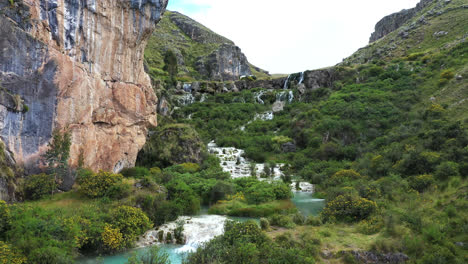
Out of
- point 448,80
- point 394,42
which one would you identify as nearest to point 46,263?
point 448,80

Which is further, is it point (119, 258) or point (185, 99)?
point (185, 99)

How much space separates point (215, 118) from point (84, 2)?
37.2m

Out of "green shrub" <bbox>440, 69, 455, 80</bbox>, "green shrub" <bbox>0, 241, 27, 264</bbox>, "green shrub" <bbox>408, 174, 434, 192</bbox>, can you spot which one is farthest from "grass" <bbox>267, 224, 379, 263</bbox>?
"green shrub" <bbox>440, 69, 455, 80</bbox>

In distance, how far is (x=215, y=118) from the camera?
59.5 m

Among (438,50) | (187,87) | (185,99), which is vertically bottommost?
(185,99)

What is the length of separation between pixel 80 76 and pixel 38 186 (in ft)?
30.0

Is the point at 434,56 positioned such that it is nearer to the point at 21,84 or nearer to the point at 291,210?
the point at 291,210

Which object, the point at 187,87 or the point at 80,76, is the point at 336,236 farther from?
the point at 187,87

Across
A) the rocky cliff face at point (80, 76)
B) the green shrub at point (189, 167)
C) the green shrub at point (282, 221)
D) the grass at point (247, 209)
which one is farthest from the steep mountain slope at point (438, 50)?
the rocky cliff face at point (80, 76)

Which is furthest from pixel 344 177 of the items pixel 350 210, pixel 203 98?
pixel 203 98

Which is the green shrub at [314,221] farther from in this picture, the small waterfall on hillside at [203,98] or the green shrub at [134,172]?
the small waterfall on hillside at [203,98]

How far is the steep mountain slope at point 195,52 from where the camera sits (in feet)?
308

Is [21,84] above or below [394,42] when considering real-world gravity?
below

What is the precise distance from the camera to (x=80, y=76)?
2345cm
